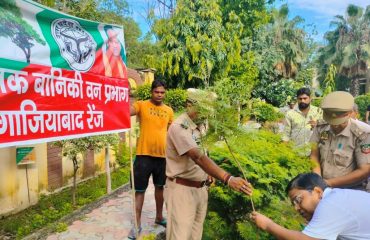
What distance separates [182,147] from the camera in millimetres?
2877

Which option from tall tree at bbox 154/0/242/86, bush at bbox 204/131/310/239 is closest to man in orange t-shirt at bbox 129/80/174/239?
bush at bbox 204/131/310/239

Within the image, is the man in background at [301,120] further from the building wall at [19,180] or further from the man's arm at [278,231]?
the building wall at [19,180]

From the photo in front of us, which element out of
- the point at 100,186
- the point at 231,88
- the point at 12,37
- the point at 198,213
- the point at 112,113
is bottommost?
the point at 100,186

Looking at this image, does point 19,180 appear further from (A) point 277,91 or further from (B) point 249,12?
(A) point 277,91

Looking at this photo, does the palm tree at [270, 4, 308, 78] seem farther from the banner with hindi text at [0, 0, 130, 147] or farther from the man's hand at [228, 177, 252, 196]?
the man's hand at [228, 177, 252, 196]

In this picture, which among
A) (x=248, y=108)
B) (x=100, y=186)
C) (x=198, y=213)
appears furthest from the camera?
(x=100, y=186)

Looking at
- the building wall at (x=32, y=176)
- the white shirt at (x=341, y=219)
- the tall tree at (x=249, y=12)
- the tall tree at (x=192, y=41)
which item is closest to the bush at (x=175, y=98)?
the tall tree at (x=192, y=41)

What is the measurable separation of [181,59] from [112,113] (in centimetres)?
838

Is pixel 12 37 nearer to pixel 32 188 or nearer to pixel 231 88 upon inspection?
pixel 231 88

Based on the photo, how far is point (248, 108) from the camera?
2697 mm

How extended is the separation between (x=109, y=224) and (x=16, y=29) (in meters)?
3.44

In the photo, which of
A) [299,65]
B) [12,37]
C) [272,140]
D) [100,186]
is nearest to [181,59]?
[100,186]

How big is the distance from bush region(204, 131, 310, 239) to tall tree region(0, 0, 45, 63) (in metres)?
1.62

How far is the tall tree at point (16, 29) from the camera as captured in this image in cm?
229
